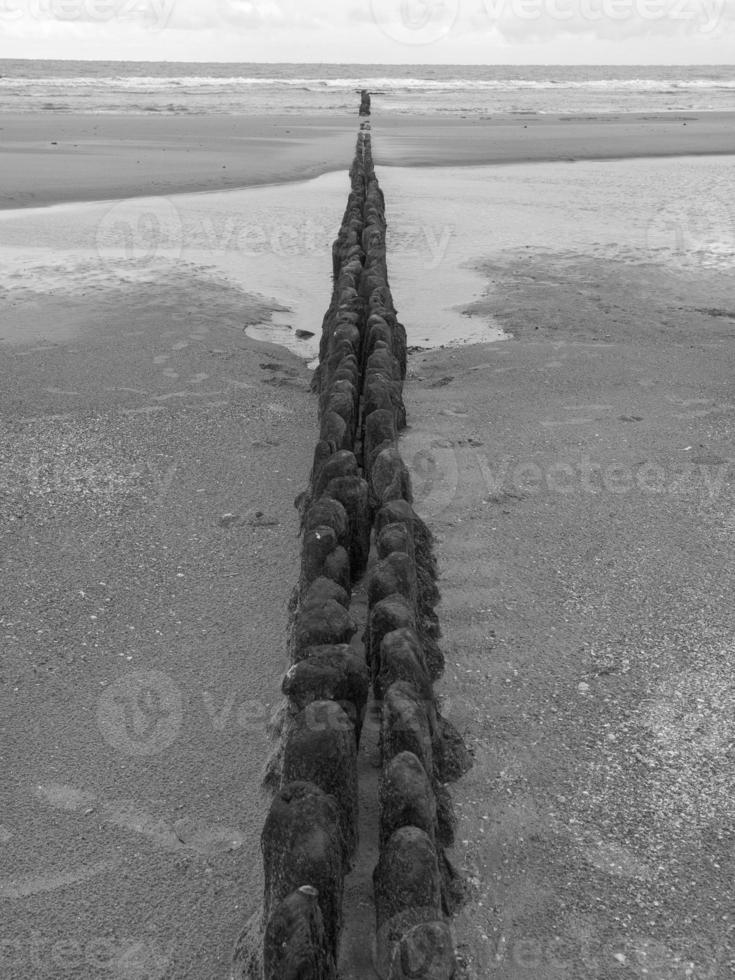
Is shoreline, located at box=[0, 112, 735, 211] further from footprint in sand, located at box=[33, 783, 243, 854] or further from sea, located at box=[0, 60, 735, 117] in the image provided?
Result: footprint in sand, located at box=[33, 783, 243, 854]

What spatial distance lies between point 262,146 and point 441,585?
71.2 feet

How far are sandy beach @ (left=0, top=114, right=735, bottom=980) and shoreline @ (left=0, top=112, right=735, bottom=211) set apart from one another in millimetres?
7373

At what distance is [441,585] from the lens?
4414 millimetres

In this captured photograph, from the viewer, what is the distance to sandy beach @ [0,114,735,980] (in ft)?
9.15

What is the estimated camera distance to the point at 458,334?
28.0ft

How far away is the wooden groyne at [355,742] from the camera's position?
2252 mm

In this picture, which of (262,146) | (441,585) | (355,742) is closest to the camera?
(355,742)

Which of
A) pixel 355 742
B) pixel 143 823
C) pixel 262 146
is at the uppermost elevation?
pixel 355 742

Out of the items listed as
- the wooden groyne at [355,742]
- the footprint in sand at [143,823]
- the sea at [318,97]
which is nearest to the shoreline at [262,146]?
the sea at [318,97]

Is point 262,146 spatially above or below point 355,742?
below

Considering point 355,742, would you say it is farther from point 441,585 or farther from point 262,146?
point 262,146

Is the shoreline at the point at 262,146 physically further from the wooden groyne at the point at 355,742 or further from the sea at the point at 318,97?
the wooden groyne at the point at 355,742

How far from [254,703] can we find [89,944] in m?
1.11

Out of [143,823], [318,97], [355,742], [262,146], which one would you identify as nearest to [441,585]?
[355,742]
